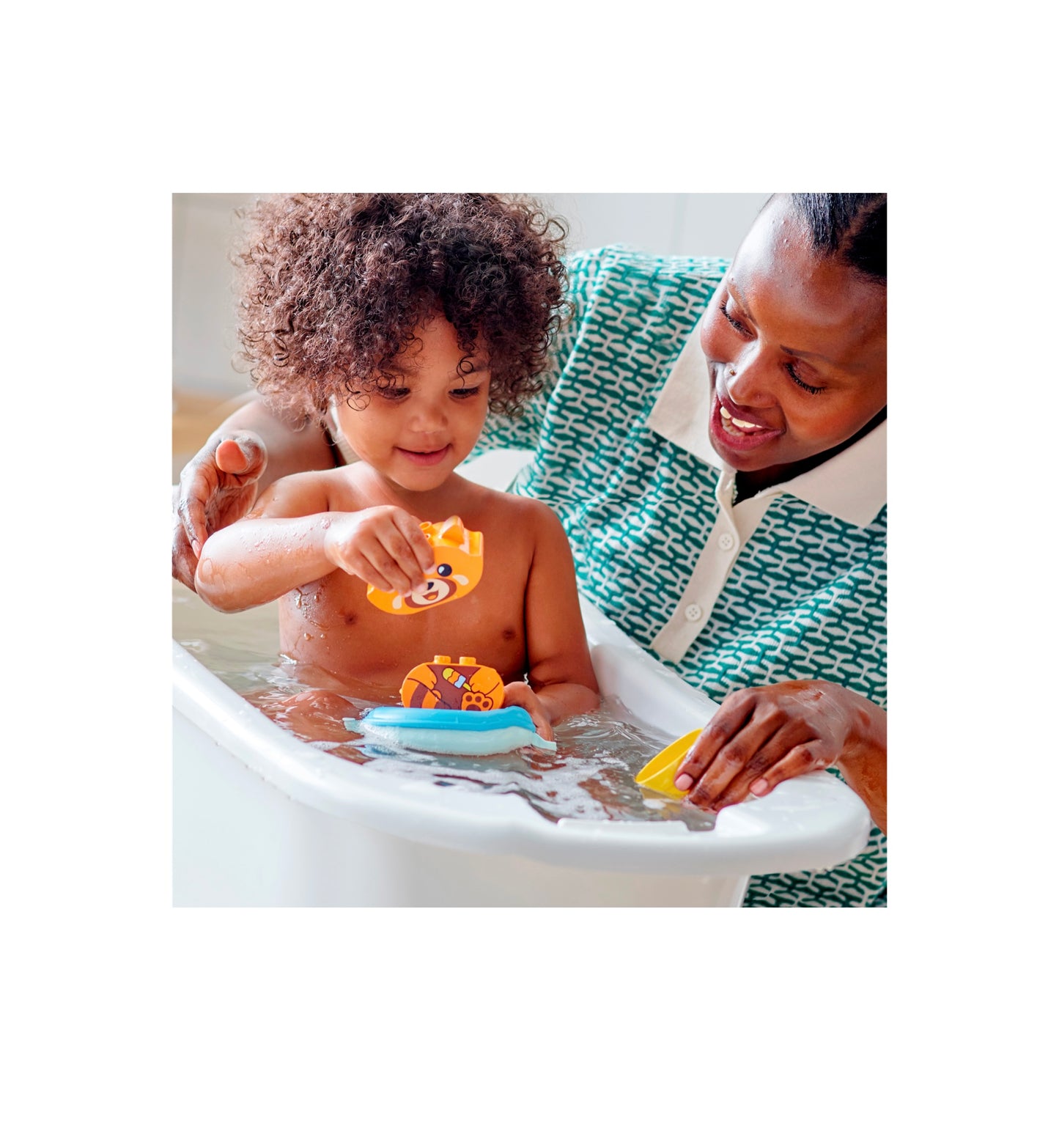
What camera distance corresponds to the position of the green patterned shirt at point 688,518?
1.15 meters

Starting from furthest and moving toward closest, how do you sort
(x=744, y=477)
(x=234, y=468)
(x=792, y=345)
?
(x=744, y=477), (x=234, y=468), (x=792, y=345)

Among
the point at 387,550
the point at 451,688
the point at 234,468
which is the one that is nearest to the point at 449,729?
the point at 451,688

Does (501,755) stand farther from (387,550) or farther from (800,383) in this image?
(800,383)

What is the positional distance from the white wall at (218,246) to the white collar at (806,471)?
157mm

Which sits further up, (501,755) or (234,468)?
(234,468)

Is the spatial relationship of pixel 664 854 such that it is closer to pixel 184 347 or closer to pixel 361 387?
pixel 361 387

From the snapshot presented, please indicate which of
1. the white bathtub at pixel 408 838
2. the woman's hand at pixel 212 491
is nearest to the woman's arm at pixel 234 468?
the woman's hand at pixel 212 491

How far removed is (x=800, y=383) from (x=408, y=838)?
535mm

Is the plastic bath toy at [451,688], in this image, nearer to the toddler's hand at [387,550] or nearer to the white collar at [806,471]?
the toddler's hand at [387,550]

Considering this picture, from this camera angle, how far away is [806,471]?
1.13 metres

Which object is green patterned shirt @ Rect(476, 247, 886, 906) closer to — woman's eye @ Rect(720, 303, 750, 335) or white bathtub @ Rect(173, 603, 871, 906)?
woman's eye @ Rect(720, 303, 750, 335)

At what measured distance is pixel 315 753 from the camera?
76 cm

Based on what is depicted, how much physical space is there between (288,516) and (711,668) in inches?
19.8
